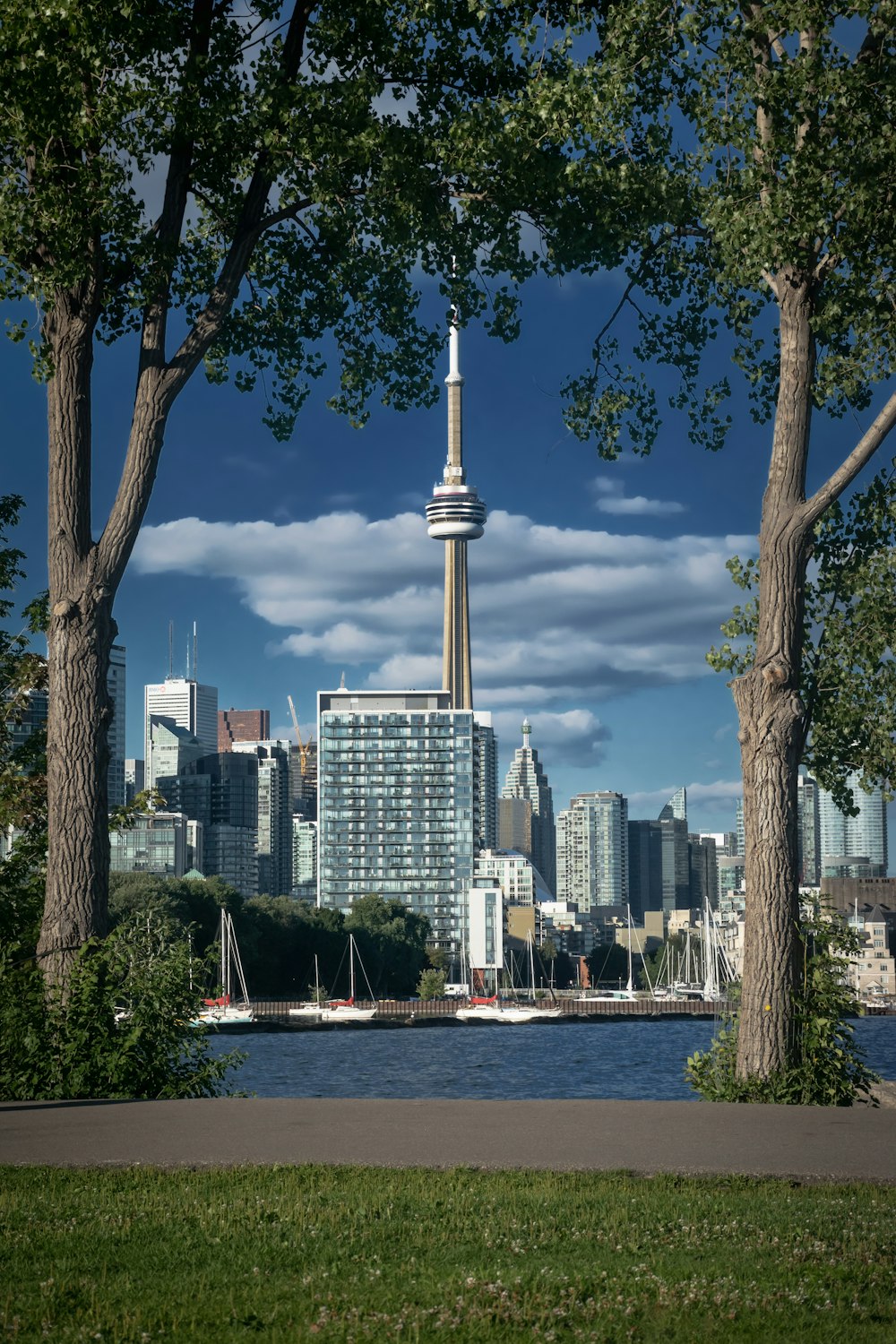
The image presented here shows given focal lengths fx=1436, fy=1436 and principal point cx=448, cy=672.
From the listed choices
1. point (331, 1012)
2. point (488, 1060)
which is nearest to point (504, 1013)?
point (331, 1012)

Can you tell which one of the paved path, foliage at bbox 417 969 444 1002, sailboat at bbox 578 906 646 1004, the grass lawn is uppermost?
the grass lawn

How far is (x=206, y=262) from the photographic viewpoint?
15.1 meters

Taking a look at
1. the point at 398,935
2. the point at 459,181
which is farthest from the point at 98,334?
the point at 398,935

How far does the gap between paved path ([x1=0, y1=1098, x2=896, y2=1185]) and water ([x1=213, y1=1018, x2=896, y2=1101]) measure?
879 centimetres

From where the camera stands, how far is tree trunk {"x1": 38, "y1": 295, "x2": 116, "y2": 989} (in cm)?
1246

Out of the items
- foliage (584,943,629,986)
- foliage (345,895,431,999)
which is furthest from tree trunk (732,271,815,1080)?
foliage (584,943,629,986)

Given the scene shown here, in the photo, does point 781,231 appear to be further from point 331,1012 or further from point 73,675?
point 331,1012

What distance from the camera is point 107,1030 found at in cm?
1208

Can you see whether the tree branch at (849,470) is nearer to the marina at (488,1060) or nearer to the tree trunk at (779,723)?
the tree trunk at (779,723)

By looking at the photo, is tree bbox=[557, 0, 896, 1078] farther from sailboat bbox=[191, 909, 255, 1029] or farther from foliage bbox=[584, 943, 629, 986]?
foliage bbox=[584, 943, 629, 986]

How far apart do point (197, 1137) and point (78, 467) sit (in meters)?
6.39

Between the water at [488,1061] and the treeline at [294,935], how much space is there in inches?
447

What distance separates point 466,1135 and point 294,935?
11570 cm

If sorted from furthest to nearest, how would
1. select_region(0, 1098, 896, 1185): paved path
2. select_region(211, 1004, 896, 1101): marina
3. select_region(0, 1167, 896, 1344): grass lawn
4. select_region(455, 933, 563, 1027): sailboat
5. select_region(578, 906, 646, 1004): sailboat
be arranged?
Result: select_region(578, 906, 646, 1004): sailboat, select_region(455, 933, 563, 1027): sailboat, select_region(211, 1004, 896, 1101): marina, select_region(0, 1098, 896, 1185): paved path, select_region(0, 1167, 896, 1344): grass lawn
